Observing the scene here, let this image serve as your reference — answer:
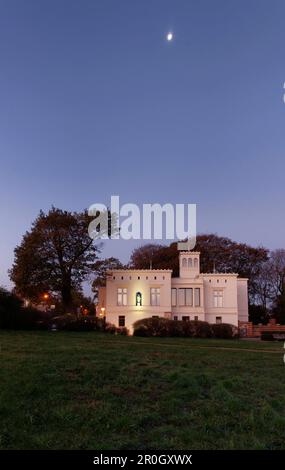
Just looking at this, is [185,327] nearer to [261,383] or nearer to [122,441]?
[261,383]

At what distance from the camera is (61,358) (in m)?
11.6

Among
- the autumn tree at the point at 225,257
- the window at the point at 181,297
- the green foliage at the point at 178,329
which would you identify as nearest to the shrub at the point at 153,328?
the green foliage at the point at 178,329

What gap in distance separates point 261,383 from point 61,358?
490 centimetres

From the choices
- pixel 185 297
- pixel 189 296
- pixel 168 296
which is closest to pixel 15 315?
pixel 168 296

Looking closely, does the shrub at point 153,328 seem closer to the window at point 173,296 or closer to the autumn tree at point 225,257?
the window at point 173,296

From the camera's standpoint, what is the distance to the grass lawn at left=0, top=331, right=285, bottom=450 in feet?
18.7

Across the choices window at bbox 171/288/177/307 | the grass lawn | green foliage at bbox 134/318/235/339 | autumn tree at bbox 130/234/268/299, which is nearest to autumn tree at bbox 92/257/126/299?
window at bbox 171/288/177/307

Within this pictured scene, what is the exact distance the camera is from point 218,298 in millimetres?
41906

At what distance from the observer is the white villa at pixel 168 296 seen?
41.0 meters

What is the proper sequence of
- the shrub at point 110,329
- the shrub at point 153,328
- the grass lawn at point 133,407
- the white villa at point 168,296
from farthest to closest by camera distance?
the white villa at point 168,296
the shrub at point 110,329
the shrub at point 153,328
the grass lawn at point 133,407

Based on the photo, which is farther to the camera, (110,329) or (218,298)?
(218,298)

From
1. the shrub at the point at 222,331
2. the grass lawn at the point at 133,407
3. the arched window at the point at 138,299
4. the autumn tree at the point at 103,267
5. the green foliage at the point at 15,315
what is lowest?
the shrub at the point at 222,331

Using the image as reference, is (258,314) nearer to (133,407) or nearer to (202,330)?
(202,330)

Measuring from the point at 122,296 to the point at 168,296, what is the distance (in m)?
4.08
